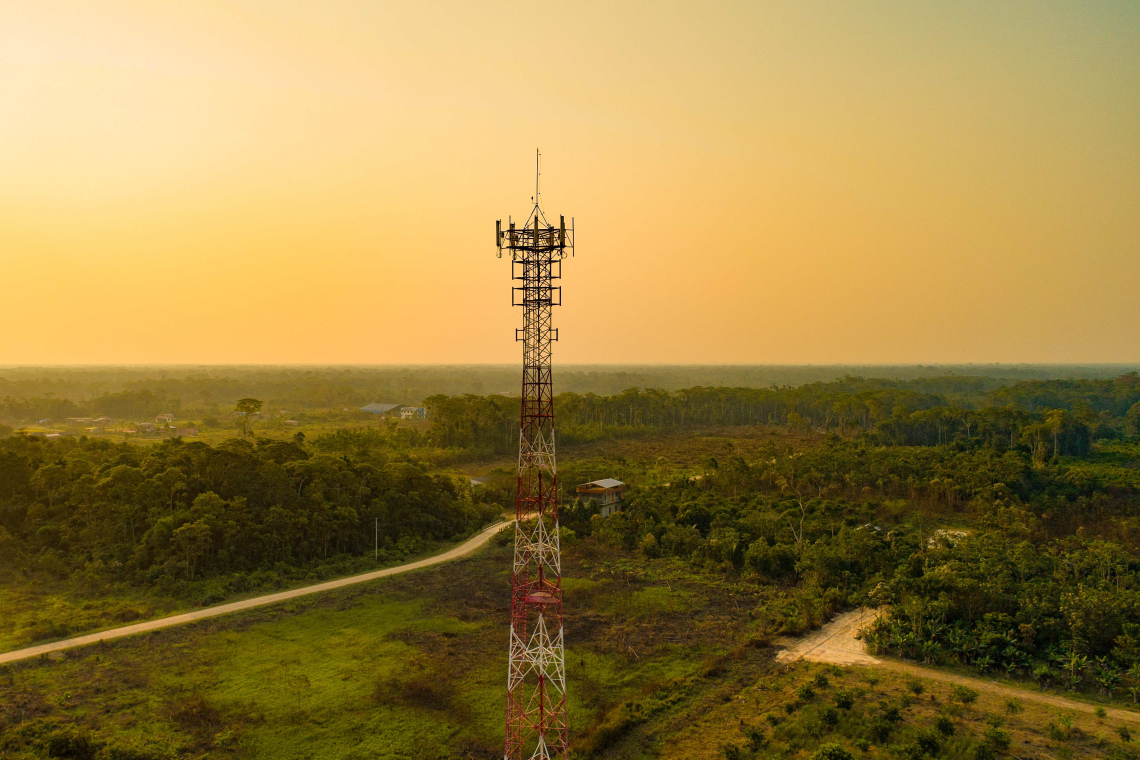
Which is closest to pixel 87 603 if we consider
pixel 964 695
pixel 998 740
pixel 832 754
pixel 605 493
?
pixel 832 754

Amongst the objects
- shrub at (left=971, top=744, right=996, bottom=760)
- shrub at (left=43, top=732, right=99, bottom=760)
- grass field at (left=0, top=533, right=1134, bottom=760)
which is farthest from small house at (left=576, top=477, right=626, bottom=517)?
shrub at (left=43, top=732, right=99, bottom=760)

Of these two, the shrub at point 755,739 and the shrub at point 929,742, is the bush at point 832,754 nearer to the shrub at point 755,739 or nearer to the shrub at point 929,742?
the shrub at point 755,739

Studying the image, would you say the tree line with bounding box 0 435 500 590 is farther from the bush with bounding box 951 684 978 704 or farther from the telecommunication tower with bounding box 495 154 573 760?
the bush with bounding box 951 684 978 704

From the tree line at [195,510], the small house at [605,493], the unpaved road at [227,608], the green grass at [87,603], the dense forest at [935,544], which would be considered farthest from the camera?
the small house at [605,493]

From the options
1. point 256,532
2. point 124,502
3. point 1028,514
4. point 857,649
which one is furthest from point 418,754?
point 1028,514

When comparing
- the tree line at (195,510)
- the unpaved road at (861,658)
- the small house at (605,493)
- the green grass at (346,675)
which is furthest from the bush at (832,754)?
the small house at (605,493)
